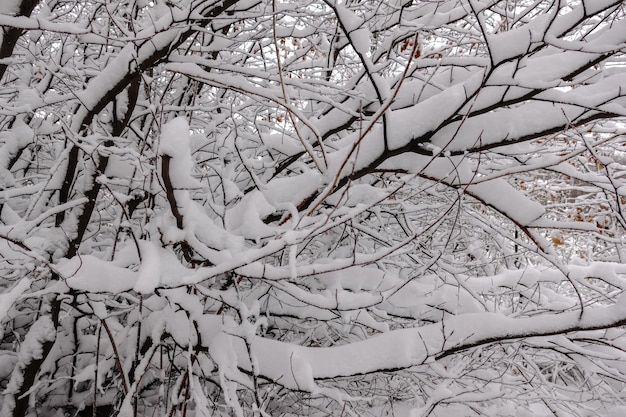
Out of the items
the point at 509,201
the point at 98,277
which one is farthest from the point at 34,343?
the point at 509,201

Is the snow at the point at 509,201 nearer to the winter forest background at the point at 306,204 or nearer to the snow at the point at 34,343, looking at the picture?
the winter forest background at the point at 306,204

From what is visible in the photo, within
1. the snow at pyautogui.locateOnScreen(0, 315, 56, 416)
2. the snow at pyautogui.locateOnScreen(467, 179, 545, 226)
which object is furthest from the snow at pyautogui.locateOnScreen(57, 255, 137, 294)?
the snow at pyautogui.locateOnScreen(467, 179, 545, 226)

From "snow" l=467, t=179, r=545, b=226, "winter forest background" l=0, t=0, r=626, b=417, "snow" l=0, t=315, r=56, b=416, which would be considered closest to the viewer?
"winter forest background" l=0, t=0, r=626, b=417

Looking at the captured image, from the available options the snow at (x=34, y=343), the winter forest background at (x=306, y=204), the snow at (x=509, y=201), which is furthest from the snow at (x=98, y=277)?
the snow at (x=509, y=201)

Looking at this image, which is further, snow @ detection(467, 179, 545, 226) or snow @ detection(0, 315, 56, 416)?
snow @ detection(0, 315, 56, 416)

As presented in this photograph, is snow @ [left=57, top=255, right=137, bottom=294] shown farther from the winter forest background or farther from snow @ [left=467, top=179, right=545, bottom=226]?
snow @ [left=467, top=179, right=545, bottom=226]

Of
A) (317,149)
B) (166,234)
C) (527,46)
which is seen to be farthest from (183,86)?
(527,46)

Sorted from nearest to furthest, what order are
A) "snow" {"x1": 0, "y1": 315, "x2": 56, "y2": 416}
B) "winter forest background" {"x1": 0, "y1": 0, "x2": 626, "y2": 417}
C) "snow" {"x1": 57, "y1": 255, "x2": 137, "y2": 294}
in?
"winter forest background" {"x1": 0, "y1": 0, "x2": 626, "y2": 417}, "snow" {"x1": 57, "y1": 255, "x2": 137, "y2": 294}, "snow" {"x1": 0, "y1": 315, "x2": 56, "y2": 416}

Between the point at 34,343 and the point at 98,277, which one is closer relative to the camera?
the point at 98,277

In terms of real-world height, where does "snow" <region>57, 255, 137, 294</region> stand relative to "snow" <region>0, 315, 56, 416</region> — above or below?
above

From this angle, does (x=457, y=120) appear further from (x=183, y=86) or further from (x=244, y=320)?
(x=183, y=86)

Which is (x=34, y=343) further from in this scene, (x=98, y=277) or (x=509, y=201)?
(x=509, y=201)

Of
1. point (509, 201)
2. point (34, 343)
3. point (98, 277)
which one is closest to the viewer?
point (98, 277)

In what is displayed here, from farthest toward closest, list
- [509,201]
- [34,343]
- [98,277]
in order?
[34,343]
[509,201]
[98,277]
